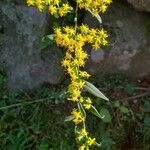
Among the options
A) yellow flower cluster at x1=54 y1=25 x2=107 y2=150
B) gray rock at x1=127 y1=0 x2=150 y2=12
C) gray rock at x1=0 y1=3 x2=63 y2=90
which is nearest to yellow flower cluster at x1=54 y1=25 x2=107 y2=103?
yellow flower cluster at x1=54 y1=25 x2=107 y2=150

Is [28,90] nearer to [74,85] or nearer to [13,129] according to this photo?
[13,129]

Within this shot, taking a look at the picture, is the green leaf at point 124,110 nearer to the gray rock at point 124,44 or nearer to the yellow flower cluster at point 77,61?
the gray rock at point 124,44

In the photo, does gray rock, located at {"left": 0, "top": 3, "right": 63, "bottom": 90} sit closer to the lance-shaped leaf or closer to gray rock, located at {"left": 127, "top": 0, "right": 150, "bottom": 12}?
the lance-shaped leaf

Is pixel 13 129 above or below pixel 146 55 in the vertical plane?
below

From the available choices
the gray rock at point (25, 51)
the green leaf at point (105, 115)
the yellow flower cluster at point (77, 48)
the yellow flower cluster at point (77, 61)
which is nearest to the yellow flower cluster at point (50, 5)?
the yellow flower cluster at point (77, 48)

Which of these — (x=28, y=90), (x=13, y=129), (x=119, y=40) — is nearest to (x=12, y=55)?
(x=28, y=90)
